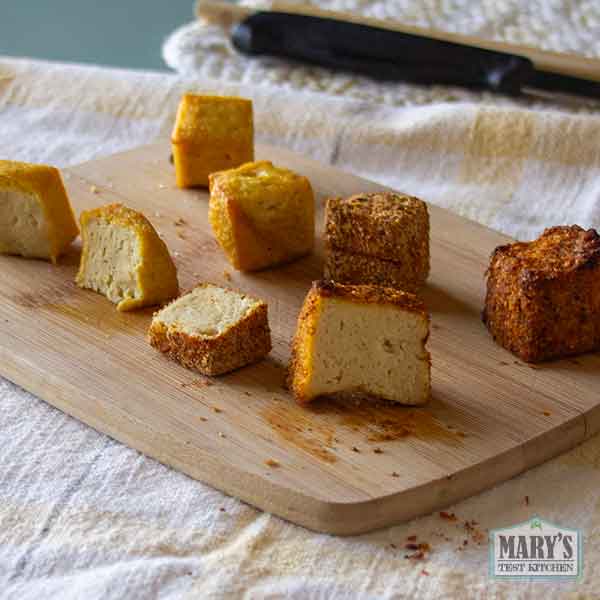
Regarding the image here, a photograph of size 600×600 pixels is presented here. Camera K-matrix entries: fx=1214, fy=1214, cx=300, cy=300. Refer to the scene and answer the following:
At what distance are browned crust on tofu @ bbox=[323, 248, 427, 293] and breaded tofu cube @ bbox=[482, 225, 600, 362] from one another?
0.94ft

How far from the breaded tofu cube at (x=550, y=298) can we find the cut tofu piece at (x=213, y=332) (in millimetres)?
643

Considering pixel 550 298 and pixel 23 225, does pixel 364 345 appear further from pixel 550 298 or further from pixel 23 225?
pixel 23 225

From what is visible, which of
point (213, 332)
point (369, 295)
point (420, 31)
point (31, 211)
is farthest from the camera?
point (420, 31)

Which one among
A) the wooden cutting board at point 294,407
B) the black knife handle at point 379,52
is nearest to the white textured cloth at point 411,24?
the black knife handle at point 379,52

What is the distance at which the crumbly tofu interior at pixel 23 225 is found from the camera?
3.59 meters

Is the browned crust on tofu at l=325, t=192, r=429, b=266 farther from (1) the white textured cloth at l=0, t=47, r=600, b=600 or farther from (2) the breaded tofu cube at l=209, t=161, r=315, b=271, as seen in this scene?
(1) the white textured cloth at l=0, t=47, r=600, b=600

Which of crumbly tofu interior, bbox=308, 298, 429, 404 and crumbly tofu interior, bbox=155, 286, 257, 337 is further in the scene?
crumbly tofu interior, bbox=155, 286, 257, 337

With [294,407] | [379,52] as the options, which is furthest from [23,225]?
[379,52]

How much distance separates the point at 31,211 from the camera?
3604 millimetres

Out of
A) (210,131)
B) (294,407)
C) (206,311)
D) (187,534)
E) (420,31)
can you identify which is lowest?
(187,534)

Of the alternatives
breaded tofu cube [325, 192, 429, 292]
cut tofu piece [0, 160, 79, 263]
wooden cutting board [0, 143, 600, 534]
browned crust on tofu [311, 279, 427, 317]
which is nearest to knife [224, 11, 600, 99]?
wooden cutting board [0, 143, 600, 534]

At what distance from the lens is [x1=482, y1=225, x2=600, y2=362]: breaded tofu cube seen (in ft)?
10.2

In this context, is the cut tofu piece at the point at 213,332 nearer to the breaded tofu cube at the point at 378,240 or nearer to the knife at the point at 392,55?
the breaded tofu cube at the point at 378,240

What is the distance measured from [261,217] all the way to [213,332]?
2.05 feet
